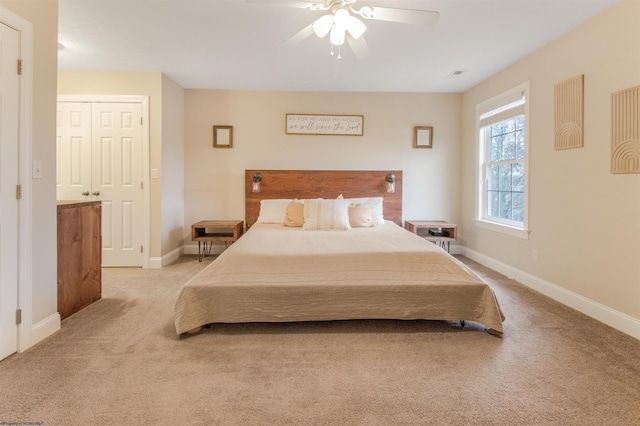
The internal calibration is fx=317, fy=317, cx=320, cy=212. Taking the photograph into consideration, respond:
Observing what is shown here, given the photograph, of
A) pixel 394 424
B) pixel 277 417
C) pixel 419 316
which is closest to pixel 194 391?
pixel 277 417

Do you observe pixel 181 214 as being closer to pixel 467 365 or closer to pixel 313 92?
pixel 313 92

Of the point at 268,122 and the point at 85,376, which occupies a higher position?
the point at 268,122

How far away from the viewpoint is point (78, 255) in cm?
277

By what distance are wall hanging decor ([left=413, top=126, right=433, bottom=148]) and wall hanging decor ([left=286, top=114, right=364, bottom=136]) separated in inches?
32.3

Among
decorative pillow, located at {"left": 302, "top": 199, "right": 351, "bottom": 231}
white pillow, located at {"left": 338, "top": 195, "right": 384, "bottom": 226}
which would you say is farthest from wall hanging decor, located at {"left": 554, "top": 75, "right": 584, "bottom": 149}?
decorative pillow, located at {"left": 302, "top": 199, "right": 351, "bottom": 231}

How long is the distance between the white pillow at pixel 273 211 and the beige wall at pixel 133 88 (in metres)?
1.32

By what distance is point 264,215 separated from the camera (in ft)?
14.0

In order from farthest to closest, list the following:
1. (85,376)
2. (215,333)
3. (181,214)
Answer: (181,214) → (215,333) → (85,376)

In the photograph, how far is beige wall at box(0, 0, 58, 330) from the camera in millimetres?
2096

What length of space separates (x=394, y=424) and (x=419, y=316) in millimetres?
999

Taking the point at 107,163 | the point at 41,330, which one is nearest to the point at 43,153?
the point at 41,330

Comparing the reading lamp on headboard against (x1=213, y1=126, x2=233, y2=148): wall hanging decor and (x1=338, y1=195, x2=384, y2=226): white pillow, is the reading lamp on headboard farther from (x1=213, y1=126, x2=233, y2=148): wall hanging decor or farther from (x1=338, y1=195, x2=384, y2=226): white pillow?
(x1=338, y1=195, x2=384, y2=226): white pillow

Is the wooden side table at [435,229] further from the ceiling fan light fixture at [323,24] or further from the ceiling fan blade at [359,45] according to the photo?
the ceiling fan light fixture at [323,24]

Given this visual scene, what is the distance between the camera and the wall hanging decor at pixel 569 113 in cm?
274
